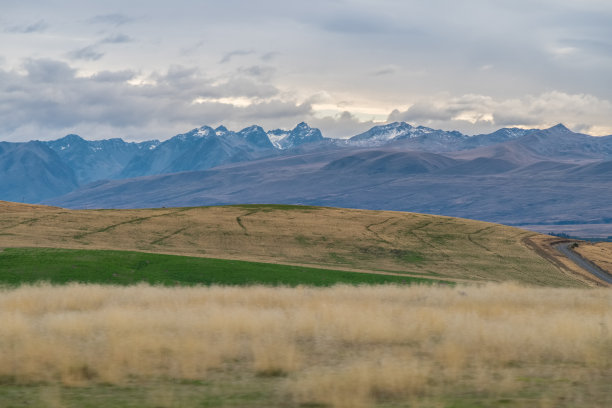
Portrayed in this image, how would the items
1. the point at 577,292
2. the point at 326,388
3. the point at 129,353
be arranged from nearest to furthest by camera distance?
the point at 326,388 < the point at 129,353 < the point at 577,292

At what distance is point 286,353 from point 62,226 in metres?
68.8

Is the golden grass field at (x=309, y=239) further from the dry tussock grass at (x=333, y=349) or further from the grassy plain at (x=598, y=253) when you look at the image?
the dry tussock grass at (x=333, y=349)

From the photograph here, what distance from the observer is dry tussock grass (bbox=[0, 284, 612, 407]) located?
13102mm

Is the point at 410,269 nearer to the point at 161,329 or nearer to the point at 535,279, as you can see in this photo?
the point at 535,279

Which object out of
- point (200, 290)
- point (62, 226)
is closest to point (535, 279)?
point (200, 290)

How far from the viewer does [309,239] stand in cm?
8081

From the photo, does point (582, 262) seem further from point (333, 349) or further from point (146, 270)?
point (333, 349)

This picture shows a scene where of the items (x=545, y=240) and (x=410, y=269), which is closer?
(x=410, y=269)

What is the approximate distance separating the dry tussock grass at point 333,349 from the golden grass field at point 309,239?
4037 cm

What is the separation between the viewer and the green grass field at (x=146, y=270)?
44281 mm

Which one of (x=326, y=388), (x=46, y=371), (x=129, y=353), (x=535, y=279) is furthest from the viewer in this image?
(x=535, y=279)

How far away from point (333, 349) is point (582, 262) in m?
74.8

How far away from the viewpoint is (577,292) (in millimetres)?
34750

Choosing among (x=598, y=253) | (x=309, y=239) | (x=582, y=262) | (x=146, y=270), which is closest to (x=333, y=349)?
(x=146, y=270)
